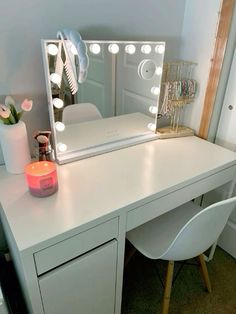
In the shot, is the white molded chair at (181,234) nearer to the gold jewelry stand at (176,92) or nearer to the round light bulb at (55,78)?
the gold jewelry stand at (176,92)

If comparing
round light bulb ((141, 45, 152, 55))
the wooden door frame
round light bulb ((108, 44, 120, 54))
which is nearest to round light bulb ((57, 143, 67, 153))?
round light bulb ((108, 44, 120, 54))

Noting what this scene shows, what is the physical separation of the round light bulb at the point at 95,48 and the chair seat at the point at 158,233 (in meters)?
0.81

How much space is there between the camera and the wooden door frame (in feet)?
3.69

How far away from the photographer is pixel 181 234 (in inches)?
32.9

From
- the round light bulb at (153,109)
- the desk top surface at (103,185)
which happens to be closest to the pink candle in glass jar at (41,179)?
the desk top surface at (103,185)

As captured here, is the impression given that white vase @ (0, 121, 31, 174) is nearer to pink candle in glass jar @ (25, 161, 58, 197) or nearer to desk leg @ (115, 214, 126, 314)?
pink candle in glass jar @ (25, 161, 58, 197)

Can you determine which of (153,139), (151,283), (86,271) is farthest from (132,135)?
(151,283)

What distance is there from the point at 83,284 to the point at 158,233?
0.41 m

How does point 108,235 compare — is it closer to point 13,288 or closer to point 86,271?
point 86,271

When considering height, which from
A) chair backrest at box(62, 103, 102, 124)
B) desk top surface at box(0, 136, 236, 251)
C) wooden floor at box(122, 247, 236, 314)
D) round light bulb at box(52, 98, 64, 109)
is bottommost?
wooden floor at box(122, 247, 236, 314)

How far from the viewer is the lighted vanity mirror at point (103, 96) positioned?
0.99 metres

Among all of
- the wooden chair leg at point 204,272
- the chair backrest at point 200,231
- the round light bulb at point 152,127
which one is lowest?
the wooden chair leg at point 204,272

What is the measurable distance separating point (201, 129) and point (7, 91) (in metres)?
1.02

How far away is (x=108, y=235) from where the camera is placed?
838mm
